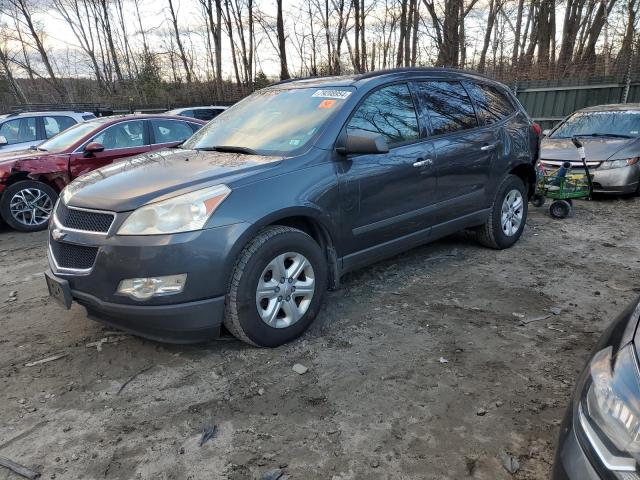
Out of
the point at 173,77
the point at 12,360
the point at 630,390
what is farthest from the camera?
the point at 173,77

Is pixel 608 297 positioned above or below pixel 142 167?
A: below

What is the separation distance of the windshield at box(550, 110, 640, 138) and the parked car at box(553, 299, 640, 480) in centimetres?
782

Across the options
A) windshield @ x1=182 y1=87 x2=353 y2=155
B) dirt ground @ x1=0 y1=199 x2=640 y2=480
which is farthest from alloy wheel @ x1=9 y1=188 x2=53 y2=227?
windshield @ x1=182 y1=87 x2=353 y2=155

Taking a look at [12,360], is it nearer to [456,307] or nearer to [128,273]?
[128,273]

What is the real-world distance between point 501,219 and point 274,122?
2.76 metres

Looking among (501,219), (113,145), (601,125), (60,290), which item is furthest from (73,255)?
(601,125)

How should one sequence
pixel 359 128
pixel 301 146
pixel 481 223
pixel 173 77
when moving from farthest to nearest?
pixel 173 77 < pixel 481 223 < pixel 359 128 < pixel 301 146

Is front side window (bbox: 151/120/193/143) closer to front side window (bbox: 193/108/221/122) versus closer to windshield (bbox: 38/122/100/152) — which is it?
windshield (bbox: 38/122/100/152)

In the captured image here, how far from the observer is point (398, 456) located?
7.30ft

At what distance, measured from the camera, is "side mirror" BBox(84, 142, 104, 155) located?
266 inches

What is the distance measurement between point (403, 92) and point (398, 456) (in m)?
2.96

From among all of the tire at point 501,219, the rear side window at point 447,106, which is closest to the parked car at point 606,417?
the rear side window at point 447,106

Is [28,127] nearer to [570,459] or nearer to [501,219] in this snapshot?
[501,219]

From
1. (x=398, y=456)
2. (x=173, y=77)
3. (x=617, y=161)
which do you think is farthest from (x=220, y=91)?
(x=398, y=456)
